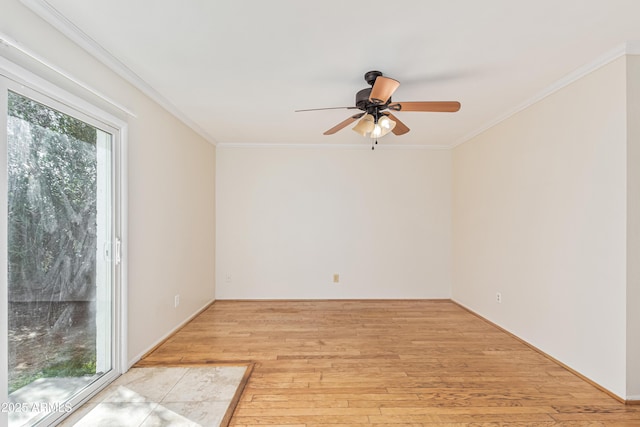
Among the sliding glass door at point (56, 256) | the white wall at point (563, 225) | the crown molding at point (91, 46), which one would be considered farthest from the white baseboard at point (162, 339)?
the white wall at point (563, 225)

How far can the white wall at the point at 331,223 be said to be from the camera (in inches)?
171

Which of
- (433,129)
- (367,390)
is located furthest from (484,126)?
(367,390)

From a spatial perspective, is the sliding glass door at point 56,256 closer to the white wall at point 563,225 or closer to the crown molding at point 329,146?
the crown molding at point 329,146

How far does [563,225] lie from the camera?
2.41 meters

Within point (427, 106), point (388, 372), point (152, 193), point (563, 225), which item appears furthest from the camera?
point (152, 193)

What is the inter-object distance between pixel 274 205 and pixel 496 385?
324 centimetres

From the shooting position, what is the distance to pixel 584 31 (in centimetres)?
176

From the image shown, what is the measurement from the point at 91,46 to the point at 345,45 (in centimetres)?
161

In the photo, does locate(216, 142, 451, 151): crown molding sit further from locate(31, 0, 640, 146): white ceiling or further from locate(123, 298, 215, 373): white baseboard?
locate(123, 298, 215, 373): white baseboard

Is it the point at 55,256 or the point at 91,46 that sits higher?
the point at 91,46

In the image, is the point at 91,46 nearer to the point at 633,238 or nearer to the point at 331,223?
the point at 331,223

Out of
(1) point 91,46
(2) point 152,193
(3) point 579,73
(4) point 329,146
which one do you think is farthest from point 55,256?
(3) point 579,73

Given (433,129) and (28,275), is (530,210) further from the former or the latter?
(28,275)

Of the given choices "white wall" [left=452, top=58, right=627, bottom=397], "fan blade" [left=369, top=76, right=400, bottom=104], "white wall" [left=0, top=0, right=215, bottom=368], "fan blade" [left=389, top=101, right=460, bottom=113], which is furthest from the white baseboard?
"white wall" [left=452, top=58, right=627, bottom=397]
